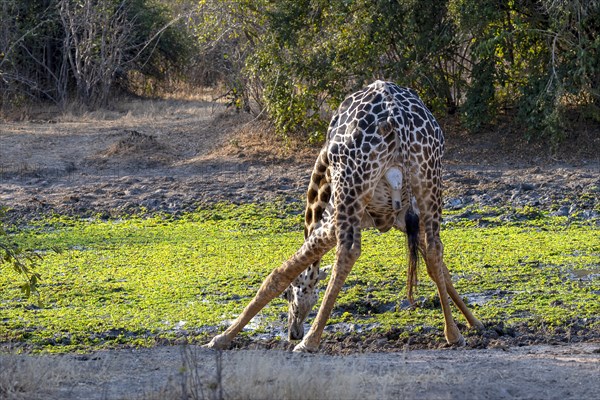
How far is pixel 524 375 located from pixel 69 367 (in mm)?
2778

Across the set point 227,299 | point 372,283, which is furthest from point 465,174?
point 227,299

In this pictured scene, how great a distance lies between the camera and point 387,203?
282 inches

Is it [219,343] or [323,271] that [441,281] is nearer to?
[323,271]

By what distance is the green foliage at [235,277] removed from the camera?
7.84 metres

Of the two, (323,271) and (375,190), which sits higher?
(375,190)

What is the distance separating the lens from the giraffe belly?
6.96 m

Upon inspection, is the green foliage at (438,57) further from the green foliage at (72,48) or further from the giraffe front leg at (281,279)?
the giraffe front leg at (281,279)

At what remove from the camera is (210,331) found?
307 inches

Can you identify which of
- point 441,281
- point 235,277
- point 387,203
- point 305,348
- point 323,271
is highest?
point 387,203

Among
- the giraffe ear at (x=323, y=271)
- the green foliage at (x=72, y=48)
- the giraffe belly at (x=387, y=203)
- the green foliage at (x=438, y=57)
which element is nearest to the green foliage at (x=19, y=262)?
the giraffe ear at (x=323, y=271)

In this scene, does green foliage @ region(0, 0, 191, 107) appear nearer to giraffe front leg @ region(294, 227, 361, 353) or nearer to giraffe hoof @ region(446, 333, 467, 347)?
giraffe front leg @ region(294, 227, 361, 353)

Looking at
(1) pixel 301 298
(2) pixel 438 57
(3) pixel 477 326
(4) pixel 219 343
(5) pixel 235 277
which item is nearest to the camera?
(4) pixel 219 343

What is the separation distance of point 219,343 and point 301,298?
0.82 m

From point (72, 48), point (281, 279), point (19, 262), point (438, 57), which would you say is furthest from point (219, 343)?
point (72, 48)
